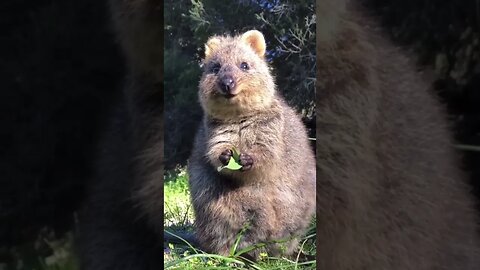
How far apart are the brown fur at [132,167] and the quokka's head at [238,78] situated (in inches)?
7.9

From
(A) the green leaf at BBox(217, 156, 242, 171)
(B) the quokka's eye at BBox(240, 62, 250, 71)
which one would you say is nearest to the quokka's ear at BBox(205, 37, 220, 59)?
(B) the quokka's eye at BBox(240, 62, 250, 71)

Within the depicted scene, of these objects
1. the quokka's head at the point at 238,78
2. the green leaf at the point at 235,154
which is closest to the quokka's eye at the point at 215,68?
the quokka's head at the point at 238,78

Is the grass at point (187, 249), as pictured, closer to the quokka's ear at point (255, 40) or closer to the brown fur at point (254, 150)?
the brown fur at point (254, 150)

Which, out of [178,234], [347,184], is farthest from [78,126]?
[347,184]

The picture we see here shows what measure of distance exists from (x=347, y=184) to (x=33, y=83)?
3.45 feet

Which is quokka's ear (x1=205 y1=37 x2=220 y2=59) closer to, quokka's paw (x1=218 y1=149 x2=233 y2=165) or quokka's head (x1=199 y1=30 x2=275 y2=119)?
quokka's head (x1=199 y1=30 x2=275 y2=119)

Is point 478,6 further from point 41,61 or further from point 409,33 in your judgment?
point 41,61

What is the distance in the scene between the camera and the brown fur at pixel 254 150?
6.34 ft

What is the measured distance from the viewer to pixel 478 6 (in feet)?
5.73

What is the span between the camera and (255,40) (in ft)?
6.32

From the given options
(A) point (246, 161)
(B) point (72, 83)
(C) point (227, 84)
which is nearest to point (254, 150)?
(A) point (246, 161)

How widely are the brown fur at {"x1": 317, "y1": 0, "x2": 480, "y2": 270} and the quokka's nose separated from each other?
27 cm

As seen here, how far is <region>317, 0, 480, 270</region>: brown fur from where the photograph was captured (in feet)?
5.88

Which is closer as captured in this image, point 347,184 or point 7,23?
point 347,184
